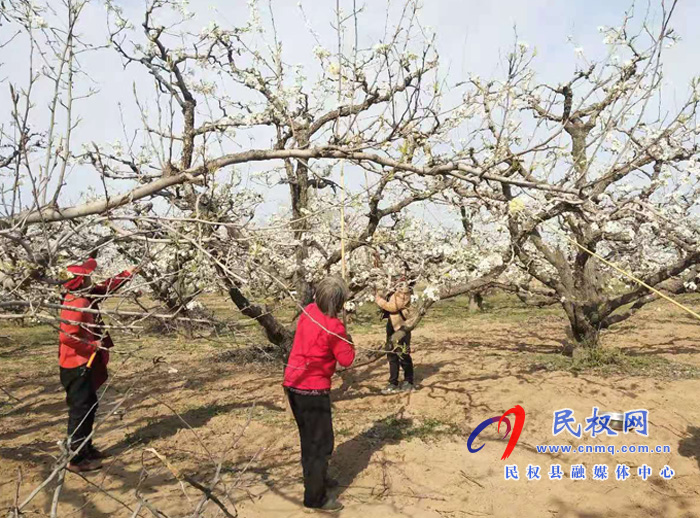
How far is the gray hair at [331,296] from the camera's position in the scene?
12.5 feet

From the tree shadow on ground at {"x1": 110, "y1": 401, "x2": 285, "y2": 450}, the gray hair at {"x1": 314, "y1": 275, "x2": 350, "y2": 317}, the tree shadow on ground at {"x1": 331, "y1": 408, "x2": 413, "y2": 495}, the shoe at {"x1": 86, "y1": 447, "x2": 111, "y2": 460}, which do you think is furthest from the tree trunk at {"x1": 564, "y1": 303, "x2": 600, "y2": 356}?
the shoe at {"x1": 86, "y1": 447, "x2": 111, "y2": 460}

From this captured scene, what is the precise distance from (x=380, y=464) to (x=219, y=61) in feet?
17.9

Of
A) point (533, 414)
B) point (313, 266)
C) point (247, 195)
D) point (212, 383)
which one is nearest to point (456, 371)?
point (533, 414)

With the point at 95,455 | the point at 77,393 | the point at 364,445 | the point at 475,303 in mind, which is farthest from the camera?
the point at 475,303

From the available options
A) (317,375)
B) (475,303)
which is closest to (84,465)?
(317,375)

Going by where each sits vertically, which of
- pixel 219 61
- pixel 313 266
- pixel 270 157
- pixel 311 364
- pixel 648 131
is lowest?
pixel 311 364

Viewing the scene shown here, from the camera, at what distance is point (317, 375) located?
3.84m

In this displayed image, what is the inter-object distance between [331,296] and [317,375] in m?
0.59

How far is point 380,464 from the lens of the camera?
4855 mm

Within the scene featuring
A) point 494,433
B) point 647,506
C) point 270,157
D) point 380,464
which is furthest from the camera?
point 494,433

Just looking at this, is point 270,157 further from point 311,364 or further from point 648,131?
point 648,131

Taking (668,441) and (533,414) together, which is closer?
(668,441)

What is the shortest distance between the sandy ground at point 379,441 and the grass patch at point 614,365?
0.82 feet

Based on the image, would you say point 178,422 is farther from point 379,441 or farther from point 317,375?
point 317,375
